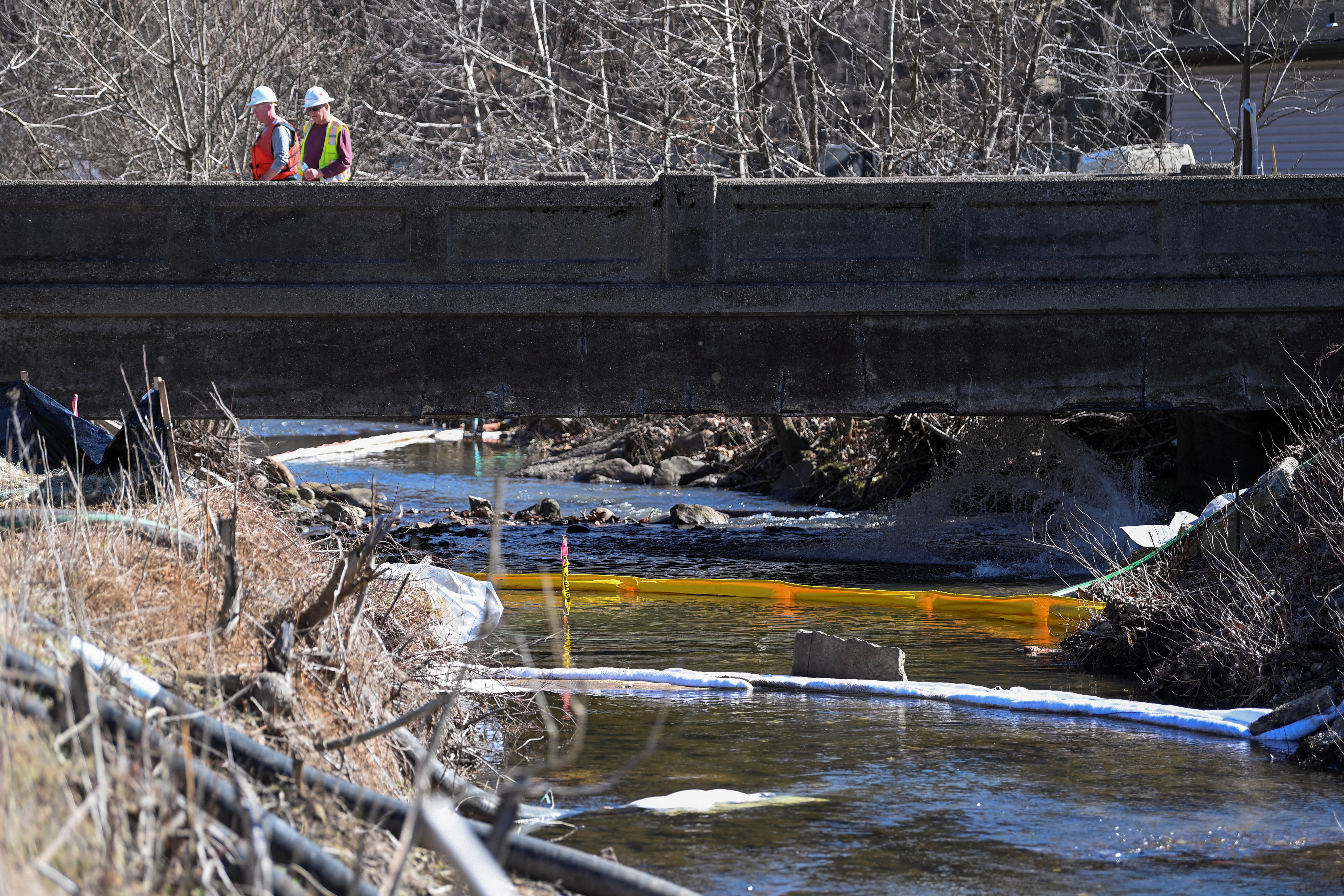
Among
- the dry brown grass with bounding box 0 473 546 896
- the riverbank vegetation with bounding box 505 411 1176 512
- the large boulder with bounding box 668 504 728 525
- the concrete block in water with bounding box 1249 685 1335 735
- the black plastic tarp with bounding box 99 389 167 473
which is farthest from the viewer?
the large boulder with bounding box 668 504 728 525

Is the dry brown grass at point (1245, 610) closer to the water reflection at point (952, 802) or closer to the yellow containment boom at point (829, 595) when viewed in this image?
the water reflection at point (952, 802)

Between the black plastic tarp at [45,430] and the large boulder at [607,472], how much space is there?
15.8 m

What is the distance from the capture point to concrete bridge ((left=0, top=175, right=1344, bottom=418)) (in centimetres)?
1285

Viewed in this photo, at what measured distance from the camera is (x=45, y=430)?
362 inches

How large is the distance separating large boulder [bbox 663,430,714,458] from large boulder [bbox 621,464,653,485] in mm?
1002

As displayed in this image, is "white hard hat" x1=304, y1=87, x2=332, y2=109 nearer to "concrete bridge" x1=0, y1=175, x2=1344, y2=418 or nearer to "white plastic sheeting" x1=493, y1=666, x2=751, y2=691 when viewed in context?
"concrete bridge" x1=0, y1=175, x2=1344, y2=418

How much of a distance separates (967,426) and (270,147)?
933 centimetres

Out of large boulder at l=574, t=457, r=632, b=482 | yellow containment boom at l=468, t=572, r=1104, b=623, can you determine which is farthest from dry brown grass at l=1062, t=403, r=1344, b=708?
large boulder at l=574, t=457, r=632, b=482

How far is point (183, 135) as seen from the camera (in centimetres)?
1845

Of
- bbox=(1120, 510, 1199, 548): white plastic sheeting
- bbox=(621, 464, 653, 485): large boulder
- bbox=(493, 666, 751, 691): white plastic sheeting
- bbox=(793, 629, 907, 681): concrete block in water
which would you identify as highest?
bbox=(1120, 510, 1199, 548): white plastic sheeting

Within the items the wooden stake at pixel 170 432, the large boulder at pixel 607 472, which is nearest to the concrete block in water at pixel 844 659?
the wooden stake at pixel 170 432

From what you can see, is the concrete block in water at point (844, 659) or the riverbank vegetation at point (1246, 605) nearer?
the riverbank vegetation at point (1246, 605)

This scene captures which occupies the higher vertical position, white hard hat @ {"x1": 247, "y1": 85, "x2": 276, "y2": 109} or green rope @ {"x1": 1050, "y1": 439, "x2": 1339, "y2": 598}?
white hard hat @ {"x1": 247, "y1": 85, "x2": 276, "y2": 109}

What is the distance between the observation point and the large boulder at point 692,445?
84.8 ft
